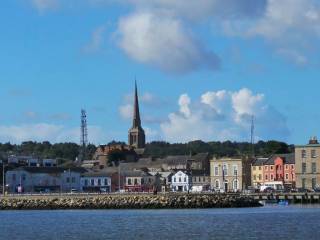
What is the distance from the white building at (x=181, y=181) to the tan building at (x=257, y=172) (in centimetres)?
1347

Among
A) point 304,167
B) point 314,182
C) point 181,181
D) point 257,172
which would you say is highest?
point 304,167

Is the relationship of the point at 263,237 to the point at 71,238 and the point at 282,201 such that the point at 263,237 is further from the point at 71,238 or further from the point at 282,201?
the point at 282,201

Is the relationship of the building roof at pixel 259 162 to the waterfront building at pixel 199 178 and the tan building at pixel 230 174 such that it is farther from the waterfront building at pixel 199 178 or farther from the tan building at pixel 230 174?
the waterfront building at pixel 199 178

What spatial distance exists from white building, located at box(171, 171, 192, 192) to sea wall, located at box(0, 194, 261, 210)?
4616 centimetres

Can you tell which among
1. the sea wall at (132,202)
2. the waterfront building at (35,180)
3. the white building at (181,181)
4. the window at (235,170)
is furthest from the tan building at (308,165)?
the waterfront building at (35,180)

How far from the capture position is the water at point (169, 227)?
2414 inches

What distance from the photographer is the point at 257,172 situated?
5974 inches

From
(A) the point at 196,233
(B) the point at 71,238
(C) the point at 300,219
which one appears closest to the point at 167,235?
(A) the point at 196,233

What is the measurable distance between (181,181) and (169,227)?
94.3 metres

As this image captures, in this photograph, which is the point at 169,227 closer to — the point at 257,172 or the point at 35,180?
the point at 257,172

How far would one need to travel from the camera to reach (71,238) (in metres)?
60.8

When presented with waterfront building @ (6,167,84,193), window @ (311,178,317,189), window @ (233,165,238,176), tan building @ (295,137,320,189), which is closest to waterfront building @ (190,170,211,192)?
window @ (233,165,238,176)

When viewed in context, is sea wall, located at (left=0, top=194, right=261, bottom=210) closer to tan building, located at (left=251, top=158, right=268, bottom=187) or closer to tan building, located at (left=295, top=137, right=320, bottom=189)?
tan building, located at (left=295, top=137, right=320, bottom=189)

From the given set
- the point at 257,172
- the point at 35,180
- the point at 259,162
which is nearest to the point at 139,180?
the point at 35,180
